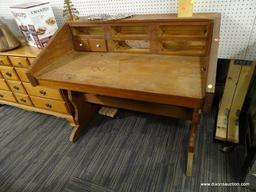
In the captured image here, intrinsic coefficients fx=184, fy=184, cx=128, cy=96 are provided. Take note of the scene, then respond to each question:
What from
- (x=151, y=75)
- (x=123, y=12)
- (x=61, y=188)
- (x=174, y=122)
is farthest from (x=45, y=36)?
(x=174, y=122)

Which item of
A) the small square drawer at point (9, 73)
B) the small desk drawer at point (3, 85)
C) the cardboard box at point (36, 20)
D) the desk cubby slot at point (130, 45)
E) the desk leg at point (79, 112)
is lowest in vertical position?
the desk leg at point (79, 112)

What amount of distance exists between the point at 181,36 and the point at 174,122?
0.89 metres

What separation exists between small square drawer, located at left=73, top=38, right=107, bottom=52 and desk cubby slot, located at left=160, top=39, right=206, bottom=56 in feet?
1.52

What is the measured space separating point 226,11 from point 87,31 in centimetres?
102

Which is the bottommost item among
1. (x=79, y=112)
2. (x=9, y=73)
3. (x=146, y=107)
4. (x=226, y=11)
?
(x=79, y=112)

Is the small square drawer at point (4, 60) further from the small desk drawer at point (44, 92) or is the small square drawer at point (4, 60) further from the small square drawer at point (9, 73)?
the small desk drawer at point (44, 92)

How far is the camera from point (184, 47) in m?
1.28

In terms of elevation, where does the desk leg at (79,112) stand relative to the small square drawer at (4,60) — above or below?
below

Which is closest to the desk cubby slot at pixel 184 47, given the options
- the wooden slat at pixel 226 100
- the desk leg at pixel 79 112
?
the wooden slat at pixel 226 100

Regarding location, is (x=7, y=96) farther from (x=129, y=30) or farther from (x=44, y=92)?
(x=129, y=30)

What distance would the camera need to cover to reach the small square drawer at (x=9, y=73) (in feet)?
5.85

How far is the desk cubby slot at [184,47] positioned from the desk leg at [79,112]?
2.77ft

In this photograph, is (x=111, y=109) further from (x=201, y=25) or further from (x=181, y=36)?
(x=201, y=25)

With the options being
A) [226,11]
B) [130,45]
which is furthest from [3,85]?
[226,11]
